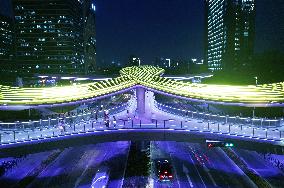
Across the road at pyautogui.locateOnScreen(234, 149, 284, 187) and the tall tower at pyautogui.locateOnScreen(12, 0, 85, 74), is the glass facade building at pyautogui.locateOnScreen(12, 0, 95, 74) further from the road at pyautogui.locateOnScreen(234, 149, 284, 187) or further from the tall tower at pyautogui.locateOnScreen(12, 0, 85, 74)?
the road at pyautogui.locateOnScreen(234, 149, 284, 187)

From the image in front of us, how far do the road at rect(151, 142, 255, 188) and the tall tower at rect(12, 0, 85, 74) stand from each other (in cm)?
9911

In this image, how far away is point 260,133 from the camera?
2714 centimetres

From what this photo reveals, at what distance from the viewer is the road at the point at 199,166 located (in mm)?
28750

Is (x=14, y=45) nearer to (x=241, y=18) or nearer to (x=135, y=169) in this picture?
(x=241, y=18)

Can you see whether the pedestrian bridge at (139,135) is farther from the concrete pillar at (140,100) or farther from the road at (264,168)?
the road at (264,168)

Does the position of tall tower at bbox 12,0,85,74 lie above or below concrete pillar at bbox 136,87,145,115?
above

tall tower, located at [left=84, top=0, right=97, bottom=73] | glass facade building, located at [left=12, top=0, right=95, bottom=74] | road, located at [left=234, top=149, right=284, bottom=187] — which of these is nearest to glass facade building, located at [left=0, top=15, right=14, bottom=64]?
glass facade building, located at [left=12, top=0, right=95, bottom=74]

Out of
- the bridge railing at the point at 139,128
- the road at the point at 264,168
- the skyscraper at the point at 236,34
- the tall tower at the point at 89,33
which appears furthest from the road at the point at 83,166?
the tall tower at the point at 89,33

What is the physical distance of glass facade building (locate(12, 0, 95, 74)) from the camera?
426ft

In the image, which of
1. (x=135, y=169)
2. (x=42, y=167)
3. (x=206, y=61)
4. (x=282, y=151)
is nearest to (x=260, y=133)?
(x=282, y=151)

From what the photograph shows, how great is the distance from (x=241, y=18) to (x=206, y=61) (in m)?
55.2

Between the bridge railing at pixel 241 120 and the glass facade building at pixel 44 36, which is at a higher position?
the glass facade building at pixel 44 36

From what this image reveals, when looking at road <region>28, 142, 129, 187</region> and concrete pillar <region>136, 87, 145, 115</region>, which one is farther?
concrete pillar <region>136, 87, 145, 115</region>

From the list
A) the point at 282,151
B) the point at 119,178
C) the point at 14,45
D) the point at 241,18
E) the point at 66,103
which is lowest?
the point at 119,178
